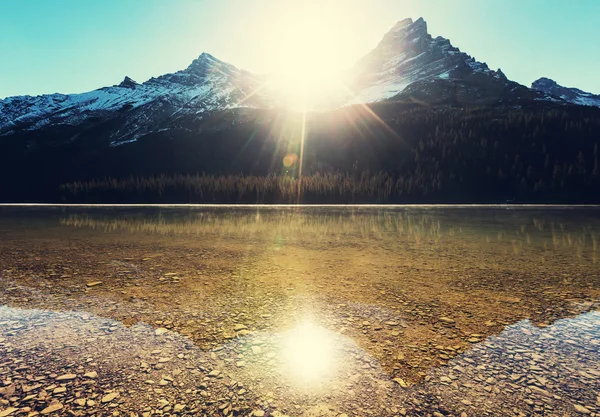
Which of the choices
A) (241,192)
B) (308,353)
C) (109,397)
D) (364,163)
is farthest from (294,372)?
(364,163)

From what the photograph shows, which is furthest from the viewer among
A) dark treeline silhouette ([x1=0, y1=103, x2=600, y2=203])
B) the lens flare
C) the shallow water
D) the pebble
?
dark treeline silhouette ([x1=0, y1=103, x2=600, y2=203])

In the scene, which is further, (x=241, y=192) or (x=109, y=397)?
(x=241, y=192)

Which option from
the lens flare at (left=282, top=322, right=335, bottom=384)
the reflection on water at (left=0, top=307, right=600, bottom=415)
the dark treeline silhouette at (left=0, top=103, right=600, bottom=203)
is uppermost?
the dark treeline silhouette at (left=0, top=103, right=600, bottom=203)

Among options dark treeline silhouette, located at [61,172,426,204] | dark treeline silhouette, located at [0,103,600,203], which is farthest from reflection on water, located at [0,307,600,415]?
dark treeline silhouette, located at [0,103,600,203]

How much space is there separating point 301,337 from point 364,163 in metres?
149

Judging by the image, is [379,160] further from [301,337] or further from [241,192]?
[301,337]

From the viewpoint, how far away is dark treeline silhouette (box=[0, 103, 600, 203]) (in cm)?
10912

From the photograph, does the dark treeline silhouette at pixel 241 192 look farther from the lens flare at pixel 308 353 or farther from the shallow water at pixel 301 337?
the lens flare at pixel 308 353

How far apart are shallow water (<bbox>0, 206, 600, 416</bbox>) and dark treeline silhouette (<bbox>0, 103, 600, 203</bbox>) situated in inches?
3569

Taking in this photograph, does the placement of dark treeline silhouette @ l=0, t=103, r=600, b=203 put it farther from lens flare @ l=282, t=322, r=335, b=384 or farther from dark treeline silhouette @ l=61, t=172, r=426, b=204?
lens flare @ l=282, t=322, r=335, b=384

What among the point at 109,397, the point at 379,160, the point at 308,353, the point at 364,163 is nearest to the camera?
the point at 109,397

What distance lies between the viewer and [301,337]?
26.2 feet

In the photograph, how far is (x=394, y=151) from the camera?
15438 centimetres

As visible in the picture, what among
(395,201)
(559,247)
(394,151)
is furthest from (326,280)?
(394,151)
